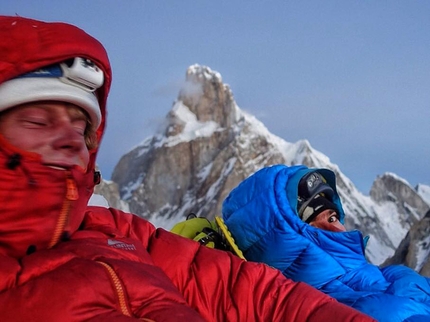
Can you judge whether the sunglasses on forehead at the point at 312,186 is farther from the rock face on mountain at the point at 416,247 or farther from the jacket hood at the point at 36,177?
the rock face on mountain at the point at 416,247

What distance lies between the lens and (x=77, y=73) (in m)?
1.88

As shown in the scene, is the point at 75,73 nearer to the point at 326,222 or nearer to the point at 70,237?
the point at 70,237

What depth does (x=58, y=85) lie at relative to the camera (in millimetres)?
1847

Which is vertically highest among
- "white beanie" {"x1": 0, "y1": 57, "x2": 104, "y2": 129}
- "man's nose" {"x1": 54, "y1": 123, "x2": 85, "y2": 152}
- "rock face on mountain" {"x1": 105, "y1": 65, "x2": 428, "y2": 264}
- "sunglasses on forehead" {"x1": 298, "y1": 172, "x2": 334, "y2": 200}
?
"white beanie" {"x1": 0, "y1": 57, "x2": 104, "y2": 129}

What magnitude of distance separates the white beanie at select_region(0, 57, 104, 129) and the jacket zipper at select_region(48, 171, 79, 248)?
305 millimetres

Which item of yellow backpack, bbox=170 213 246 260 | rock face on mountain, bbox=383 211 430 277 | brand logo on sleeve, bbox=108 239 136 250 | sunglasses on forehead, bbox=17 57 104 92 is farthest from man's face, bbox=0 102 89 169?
rock face on mountain, bbox=383 211 430 277

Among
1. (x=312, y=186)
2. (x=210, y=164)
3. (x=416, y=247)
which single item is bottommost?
(x=210, y=164)

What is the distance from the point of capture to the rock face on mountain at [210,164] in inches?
3898

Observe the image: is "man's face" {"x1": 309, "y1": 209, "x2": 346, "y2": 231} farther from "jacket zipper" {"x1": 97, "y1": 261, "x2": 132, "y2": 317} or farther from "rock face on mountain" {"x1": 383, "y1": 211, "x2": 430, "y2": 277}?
"rock face on mountain" {"x1": 383, "y1": 211, "x2": 430, "y2": 277}

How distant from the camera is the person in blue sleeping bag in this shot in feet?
9.04

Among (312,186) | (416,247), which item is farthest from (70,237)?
(416,247)

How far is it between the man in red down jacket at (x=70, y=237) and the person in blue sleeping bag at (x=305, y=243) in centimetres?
74

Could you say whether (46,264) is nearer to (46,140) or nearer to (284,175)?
(46,140)

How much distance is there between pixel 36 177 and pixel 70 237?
333 millimetres
